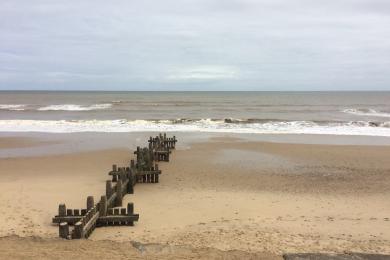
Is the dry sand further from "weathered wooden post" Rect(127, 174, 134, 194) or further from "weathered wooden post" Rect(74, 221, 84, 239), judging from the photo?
"weathered wooden post" Rect(74, 221, 84, 239)

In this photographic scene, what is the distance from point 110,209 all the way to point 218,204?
10.4 feet

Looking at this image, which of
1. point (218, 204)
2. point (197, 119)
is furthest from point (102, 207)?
point (197, 119)

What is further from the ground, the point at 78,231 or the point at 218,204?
the point at 78,231

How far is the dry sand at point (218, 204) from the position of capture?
8.86 metres

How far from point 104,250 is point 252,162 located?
11.9 meters

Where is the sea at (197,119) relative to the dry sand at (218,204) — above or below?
above

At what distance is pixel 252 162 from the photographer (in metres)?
19.1

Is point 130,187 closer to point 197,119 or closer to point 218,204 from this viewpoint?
point 218,204

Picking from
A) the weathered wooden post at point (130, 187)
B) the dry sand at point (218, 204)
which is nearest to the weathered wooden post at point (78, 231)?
the dry sand at point (218, 204)

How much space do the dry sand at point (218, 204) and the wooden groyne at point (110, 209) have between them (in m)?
0.28

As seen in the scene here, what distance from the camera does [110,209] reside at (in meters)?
10.6

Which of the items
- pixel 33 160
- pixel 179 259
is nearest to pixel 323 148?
pixel 33 160

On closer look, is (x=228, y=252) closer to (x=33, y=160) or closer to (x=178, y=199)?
(x=178, y=199)

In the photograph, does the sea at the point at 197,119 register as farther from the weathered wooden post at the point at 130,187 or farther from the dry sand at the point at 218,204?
the weathered wooden post at the point at 130,187
